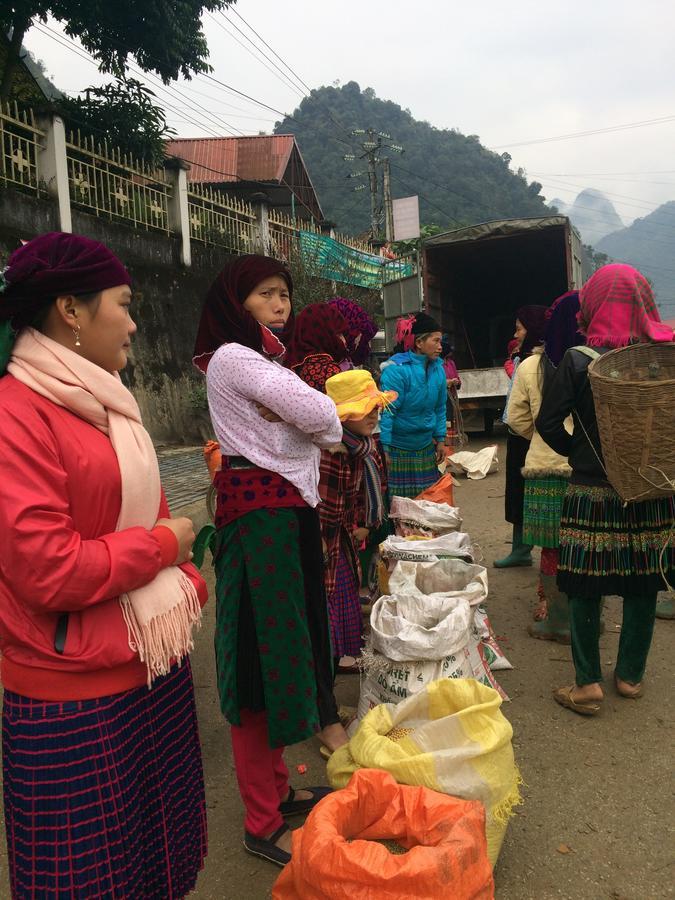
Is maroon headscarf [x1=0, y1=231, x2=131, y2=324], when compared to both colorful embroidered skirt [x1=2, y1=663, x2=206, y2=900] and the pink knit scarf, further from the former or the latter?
colorful embroidered skirt [x1=2, y1=663, x2=206, y2=900]

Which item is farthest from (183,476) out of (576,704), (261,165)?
(261,165)

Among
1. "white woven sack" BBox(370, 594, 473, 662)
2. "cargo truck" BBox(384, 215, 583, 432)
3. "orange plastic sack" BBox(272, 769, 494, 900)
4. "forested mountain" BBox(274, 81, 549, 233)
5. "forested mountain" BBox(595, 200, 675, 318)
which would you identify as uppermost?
"forested mountain" BBox(595, 200, 675, 318)

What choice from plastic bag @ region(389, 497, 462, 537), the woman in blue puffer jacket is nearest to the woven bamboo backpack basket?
plastic bag @ region(389, 497, 462, 537)

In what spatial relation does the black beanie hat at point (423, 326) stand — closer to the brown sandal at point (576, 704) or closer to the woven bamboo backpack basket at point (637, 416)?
the woven bamboo backpack basket at point (637, 416)

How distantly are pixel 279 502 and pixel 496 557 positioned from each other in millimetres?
3659

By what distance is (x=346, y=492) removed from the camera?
10.2ft

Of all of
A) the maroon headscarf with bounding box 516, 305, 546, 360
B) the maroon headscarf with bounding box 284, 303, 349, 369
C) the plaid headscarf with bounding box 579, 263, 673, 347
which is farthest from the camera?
the maroon headscarf with bounding box 516, 305, 546, 360

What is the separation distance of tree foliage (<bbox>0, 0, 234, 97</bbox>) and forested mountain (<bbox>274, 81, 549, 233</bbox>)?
3351 centimetres

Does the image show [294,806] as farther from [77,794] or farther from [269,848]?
[77,794]

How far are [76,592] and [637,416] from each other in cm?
201

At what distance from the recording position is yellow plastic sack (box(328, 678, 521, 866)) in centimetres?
192

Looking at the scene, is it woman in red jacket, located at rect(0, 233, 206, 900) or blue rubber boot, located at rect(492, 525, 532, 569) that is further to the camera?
blue rubber boot, located at rect(492, 525, 532, 569)

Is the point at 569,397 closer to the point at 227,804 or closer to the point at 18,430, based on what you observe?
the point at 227,804

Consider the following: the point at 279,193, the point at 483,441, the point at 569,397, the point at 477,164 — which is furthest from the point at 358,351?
the point at 477,164
